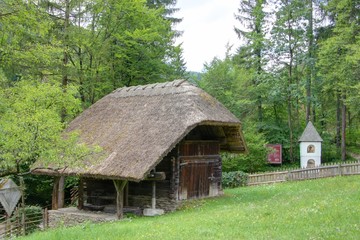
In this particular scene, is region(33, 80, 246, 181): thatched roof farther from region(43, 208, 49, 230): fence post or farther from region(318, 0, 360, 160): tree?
region(318, 0, 360, 160): tree

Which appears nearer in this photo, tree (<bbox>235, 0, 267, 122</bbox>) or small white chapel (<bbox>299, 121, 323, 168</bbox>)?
small white chapel (<bbox>299, 121, 323, 168</bbox>)

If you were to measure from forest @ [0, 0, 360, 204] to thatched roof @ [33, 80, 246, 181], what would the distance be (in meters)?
1.62

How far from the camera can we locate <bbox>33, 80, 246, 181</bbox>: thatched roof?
51.5ft

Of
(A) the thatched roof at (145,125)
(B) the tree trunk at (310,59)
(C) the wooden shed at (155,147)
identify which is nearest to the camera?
(A) the thatched roof at (145,125)

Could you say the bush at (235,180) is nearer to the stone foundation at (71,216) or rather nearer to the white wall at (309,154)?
the white wall at (309,154)

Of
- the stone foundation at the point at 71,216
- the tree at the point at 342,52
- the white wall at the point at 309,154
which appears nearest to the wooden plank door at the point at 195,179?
the stone foundation at the point at 71,216

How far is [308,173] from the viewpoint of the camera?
24.4 metres

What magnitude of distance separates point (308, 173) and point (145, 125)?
472 inches

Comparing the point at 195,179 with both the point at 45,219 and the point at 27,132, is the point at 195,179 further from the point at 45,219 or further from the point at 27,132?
the point at 27,132

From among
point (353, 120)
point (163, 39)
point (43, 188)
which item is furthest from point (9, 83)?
point (353, 120)

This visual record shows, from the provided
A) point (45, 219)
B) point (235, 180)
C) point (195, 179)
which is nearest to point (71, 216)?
point (45, 219)

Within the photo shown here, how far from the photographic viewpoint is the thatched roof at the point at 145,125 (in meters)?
15.7

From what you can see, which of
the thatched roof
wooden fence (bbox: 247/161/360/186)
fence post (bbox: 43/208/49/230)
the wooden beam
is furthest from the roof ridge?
wooden fence (bbox: 247/161/360/186)

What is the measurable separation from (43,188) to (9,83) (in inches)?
547
